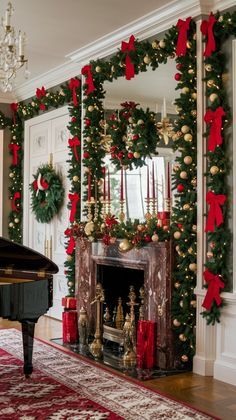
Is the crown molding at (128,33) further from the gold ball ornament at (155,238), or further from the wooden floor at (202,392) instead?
the wooden floor at (202,392)

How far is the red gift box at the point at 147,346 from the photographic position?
4.66m

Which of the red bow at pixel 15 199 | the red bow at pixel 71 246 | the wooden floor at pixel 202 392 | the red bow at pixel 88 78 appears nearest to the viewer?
the wooden floor at pixel 202 392

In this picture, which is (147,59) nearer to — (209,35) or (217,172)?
(209,35)

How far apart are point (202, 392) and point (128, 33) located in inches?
132

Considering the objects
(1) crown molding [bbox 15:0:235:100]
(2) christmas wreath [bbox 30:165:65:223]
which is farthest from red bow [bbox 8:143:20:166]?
(1) crown molding [bbox 15:0:235:100]

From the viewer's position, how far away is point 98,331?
5.37 meters

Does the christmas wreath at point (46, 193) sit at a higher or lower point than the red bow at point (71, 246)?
higher

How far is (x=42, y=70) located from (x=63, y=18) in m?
1.83

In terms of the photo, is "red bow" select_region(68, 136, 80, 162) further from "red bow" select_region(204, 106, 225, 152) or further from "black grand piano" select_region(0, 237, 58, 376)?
"red bow" select_region(204, 106, 225, 152)

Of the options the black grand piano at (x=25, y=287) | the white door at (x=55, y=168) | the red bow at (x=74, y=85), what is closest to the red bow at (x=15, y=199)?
the white door at (x=55, y=168)

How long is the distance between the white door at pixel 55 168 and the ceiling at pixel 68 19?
3.80 ft

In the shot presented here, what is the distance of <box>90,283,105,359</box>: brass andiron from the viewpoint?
5129 millimetres

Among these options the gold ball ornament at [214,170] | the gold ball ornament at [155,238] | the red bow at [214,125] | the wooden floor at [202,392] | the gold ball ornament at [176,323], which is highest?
the red bow at [214,125]

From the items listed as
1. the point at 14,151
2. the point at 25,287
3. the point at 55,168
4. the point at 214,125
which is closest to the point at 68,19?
the point at 214,125
